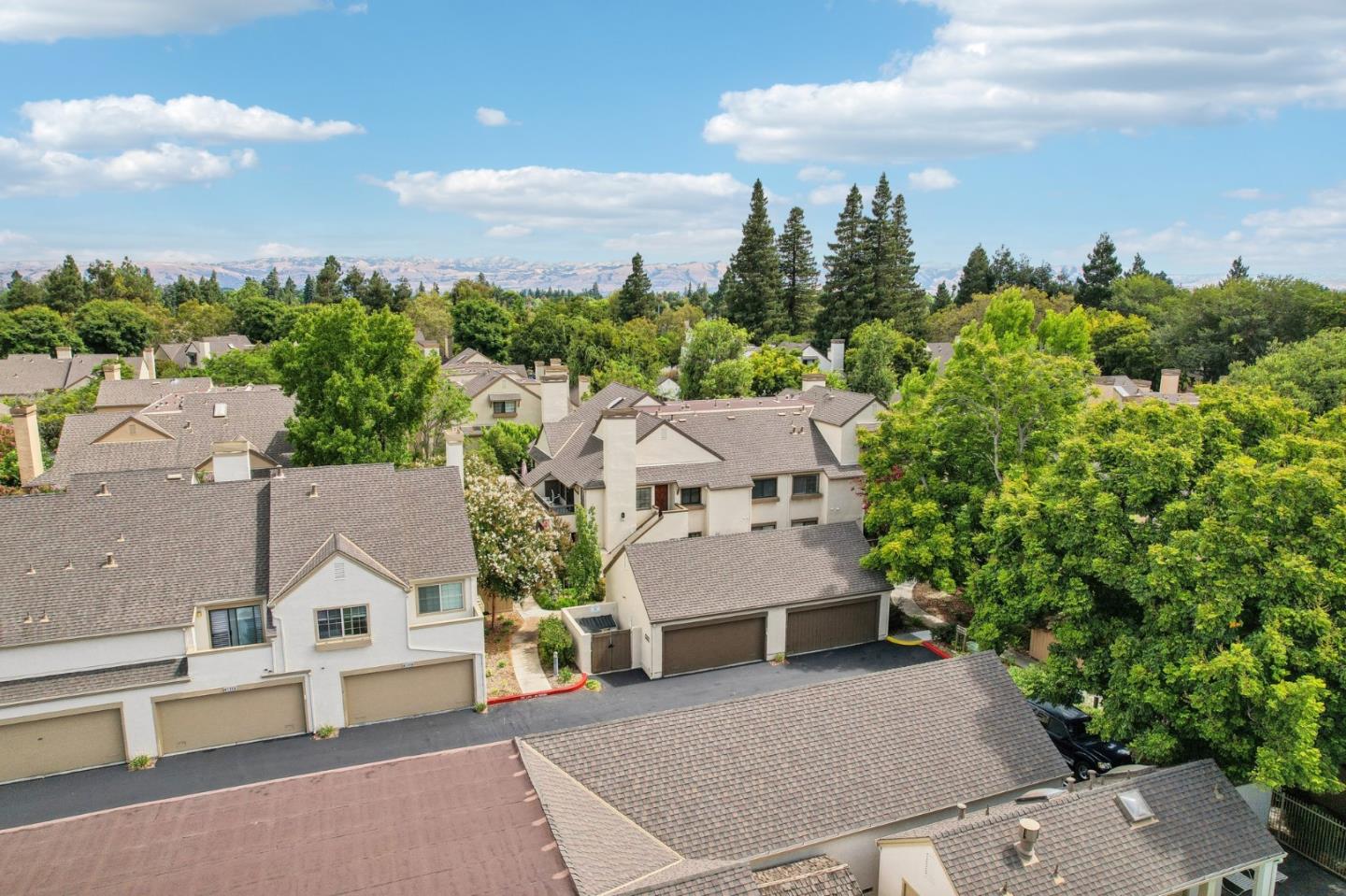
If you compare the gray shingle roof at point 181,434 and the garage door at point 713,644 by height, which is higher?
the gray shingle roof at point 181,434

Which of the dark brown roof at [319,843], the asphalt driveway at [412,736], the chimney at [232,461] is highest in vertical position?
the chimney at [232,461]

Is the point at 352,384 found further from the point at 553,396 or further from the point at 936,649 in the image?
the point at 936,649

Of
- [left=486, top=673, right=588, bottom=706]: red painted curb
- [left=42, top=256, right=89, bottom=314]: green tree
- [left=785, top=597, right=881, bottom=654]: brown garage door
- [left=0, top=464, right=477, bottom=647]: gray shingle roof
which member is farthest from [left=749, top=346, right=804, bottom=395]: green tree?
[left=42, top=256, right=89, bottom=314]: green tree

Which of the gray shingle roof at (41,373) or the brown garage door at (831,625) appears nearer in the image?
the brown garage door at (831,625)

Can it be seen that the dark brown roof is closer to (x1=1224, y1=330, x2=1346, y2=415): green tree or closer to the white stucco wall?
the white stucco wall

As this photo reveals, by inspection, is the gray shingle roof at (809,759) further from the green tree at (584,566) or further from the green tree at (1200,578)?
the green tree at (584,566)

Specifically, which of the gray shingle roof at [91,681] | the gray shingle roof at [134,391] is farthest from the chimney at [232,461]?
the gray shingle roof at [134,391]

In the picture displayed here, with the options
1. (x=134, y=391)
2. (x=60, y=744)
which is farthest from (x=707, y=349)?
(x=60, y=744)

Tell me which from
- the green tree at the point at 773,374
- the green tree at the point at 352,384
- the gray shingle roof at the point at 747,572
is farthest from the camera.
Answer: the green tree at the point at 773,374

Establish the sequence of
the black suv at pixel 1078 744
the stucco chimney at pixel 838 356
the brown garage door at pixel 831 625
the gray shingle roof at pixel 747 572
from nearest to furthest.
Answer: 1. the black suv at pixel 1078 744
2. the gray shingle roof at pixel 747 572
3. the brown garage door at pixel 831 625
4. the stucco chimney at pixel 838 356
